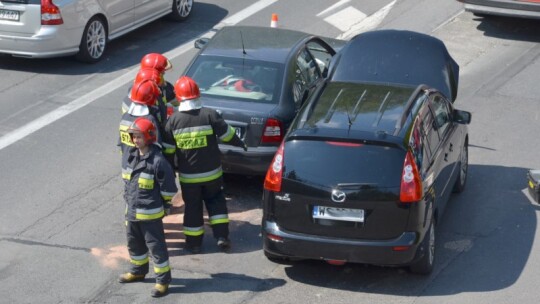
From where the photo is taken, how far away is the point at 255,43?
494 inches

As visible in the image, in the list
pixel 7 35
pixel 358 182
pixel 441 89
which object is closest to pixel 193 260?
pixel 358 182

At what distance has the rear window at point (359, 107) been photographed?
32.1 ft

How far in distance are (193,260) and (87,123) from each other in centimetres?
421

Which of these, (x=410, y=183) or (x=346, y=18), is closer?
(x=410, y=183)

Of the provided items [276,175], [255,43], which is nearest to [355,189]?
[276,175]

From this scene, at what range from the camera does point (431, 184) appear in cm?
980

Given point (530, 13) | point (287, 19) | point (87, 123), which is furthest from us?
point (287, 19)

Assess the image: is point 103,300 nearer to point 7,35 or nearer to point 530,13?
point 7,35

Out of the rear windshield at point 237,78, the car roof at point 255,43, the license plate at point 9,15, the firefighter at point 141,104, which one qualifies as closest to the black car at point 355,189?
the firefighter at point 141,104

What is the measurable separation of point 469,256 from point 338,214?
1.71 meters

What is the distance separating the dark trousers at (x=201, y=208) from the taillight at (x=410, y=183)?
1.99 m

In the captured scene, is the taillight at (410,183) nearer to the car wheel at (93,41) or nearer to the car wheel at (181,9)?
the car wheel at (93,41)

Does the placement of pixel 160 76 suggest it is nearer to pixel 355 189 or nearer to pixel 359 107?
pixel 359 107

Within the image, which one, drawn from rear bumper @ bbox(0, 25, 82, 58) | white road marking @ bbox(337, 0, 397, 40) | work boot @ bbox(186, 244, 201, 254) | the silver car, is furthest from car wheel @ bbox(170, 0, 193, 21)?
work boot @ bbox(186, 244, 201, 254)
